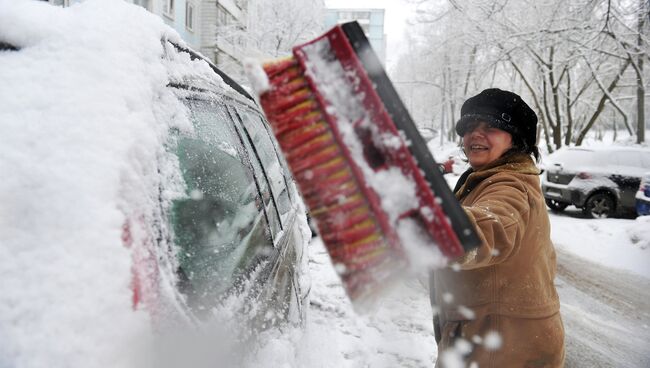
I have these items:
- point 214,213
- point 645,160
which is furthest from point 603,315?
point 645,160

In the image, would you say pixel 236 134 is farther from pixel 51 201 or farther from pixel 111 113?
pixel 51 201

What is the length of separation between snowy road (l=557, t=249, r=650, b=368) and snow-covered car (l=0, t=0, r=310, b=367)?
129 inches

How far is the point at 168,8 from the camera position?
59.4ft

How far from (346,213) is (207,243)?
61 cm

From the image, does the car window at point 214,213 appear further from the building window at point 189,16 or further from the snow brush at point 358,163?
the building window at point 189,16

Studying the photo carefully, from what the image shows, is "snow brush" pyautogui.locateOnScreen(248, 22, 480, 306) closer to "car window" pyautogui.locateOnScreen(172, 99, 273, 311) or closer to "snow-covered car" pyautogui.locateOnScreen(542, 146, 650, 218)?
"car window" pyautogui.locateOnScreen(172, 99, 273, 311)

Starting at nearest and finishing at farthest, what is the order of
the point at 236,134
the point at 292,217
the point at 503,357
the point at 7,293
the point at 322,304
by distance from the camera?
the point at 7,293 < the point at 503,357 < the point at 236,134 < the point at 292,217 < the point at 322,304

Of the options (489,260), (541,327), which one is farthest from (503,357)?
(489,260)

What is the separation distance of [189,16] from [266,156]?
21889 millimetres

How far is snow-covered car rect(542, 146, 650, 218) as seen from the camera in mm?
8836

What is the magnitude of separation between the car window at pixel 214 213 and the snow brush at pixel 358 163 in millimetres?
500

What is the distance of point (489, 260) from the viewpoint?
1.20m

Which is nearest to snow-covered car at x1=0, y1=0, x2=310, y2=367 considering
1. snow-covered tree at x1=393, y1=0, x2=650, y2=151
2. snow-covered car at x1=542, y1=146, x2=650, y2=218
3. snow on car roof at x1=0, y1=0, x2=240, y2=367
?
snow on car roof at x1=0, y1=0, x2=240, y2=367

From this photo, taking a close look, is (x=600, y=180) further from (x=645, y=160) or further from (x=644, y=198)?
(x=644, y=198)
